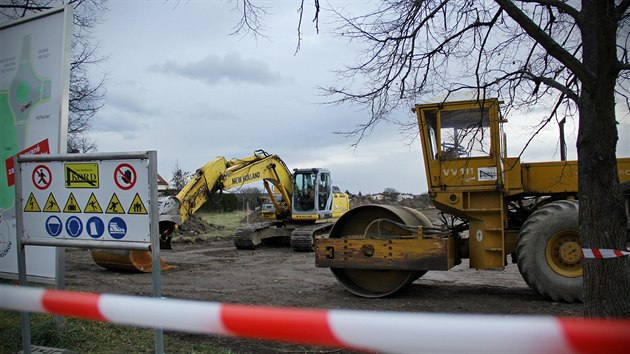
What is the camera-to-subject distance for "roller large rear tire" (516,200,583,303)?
25.9 feet

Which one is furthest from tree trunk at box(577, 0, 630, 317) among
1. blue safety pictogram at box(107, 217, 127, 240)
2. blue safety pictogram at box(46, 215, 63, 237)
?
blue safety pictogram at box(46, 215, 63, 237)

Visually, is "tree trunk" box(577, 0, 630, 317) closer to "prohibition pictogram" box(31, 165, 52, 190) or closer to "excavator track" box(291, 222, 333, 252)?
"prohibition pictogram" box(31, 165, 52, 190)

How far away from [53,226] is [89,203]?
0.52 m

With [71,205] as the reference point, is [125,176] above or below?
above

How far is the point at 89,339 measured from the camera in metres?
5.57

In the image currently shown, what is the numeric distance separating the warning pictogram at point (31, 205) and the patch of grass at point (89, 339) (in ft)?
4.62

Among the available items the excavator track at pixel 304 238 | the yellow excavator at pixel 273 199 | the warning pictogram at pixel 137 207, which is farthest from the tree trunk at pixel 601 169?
the excavator track at pixel 304 238

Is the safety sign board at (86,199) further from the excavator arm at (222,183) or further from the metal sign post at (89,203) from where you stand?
the excavator arm at (222,183)

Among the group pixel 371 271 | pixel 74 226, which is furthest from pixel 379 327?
pixel 371 271

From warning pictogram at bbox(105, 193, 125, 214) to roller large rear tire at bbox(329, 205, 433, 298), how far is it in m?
5.52

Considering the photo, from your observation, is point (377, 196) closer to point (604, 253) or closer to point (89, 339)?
point (89, 339)

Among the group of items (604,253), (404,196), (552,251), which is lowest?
(552,251)

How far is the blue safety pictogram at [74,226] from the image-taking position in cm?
459

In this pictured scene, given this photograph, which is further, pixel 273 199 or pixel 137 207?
pixel 273 199
